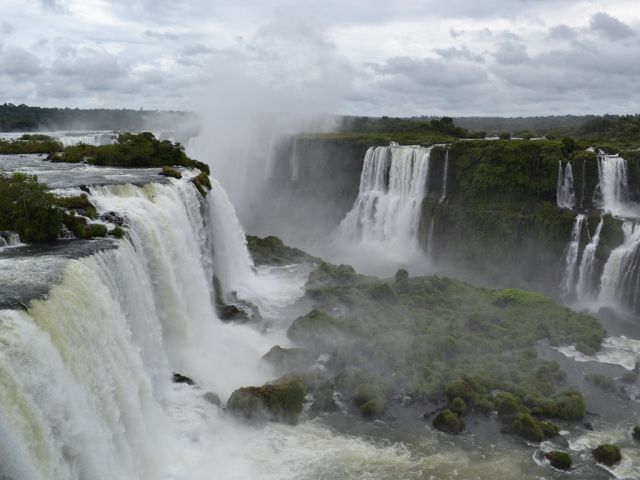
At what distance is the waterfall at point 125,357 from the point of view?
29.0ft

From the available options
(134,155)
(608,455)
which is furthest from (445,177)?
(608,455)

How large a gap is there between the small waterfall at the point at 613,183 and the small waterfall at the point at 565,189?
1570 millimetres

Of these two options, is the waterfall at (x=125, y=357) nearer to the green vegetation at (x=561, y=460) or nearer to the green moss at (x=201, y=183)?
the green moss at (x=201, y=183)

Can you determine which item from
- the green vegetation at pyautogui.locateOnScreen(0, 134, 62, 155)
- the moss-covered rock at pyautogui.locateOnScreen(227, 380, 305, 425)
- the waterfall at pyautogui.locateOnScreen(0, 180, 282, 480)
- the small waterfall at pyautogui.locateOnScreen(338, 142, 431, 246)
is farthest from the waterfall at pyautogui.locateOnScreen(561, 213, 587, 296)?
the green vegetation at pyautogui.locateOnScreen(0, 134, 62, 155)

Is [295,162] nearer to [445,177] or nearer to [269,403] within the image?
[445,177]

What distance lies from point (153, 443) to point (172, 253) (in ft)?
23.7

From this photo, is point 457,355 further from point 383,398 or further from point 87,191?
point 87,191

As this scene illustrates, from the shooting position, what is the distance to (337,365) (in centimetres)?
1977

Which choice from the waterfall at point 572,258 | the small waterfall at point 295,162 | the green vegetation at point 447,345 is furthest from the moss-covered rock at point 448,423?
the small waterfall at point 295,162

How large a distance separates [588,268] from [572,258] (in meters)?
1.28

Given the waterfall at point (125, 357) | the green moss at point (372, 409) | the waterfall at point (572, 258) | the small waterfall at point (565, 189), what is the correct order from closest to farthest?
the waterfall at point (125, 357) → the green moss at point (372, 409) → the waterfall at point (572, 258) → the small waterfall at point (565, 189)

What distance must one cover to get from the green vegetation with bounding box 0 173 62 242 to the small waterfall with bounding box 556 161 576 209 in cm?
2723

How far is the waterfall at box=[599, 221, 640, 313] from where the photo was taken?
26672mm

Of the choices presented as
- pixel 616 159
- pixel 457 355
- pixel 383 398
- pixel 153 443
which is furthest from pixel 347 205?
pixel 153 443
